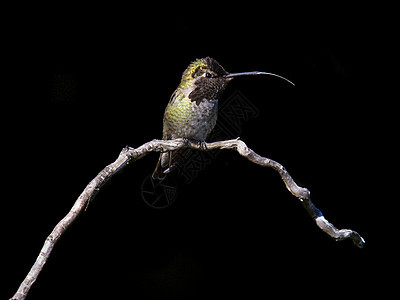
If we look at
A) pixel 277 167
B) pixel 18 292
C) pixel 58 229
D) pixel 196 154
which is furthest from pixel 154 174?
pixel 18 292

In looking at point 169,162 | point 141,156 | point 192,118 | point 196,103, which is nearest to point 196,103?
point 196,103

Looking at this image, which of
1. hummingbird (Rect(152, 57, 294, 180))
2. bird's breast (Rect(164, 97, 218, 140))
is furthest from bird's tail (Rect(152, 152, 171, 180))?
bird's breast (Rect(164, 97, 218, 140))

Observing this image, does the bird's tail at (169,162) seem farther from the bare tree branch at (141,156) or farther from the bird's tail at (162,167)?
the bare tree branch at (141,156)

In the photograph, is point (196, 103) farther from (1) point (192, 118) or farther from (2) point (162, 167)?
(2) point (162, 167)

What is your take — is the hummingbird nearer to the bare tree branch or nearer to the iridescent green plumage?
the iridescent green plumage

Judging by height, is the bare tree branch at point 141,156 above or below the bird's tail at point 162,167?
above

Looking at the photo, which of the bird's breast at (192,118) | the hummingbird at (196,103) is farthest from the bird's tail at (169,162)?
the bird's breast at (192,118)

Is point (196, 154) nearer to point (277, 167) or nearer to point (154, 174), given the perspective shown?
point (154, 174)
